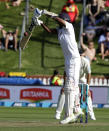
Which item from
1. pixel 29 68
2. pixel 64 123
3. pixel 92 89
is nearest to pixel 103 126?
pixel 64 123

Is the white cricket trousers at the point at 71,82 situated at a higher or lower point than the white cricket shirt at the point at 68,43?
lower

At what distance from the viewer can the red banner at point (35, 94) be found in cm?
2320

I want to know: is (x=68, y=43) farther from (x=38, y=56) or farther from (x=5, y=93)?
(x=38, y=56)

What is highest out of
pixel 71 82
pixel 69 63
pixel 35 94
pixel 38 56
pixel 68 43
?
pixel 38 56

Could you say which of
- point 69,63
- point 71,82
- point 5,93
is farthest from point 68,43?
point 5,93

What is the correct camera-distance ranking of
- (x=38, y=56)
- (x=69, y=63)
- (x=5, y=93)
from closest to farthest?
(x=69, y=63) < (x=5, y=93) < (x=38, y=56)

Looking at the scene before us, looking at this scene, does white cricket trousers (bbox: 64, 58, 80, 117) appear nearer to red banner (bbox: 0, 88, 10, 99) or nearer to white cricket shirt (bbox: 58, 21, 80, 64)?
white cricket shirt (bbox: 58, 21, 80, 64)

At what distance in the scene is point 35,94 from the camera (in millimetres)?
23344

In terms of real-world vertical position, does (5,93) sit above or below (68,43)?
below

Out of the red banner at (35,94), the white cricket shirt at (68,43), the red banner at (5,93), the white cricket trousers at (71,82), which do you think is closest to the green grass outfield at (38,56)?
the red banner at (35,94)

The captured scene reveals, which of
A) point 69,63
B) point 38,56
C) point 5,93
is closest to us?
point 69,63

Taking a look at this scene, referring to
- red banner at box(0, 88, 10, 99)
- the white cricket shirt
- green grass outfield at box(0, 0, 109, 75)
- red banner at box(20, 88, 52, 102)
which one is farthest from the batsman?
green grass outfield at box(0, 0, 109, 75)

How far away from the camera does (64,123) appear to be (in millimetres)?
12609

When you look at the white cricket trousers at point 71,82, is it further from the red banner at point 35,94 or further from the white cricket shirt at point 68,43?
the red banner at point 35,94
